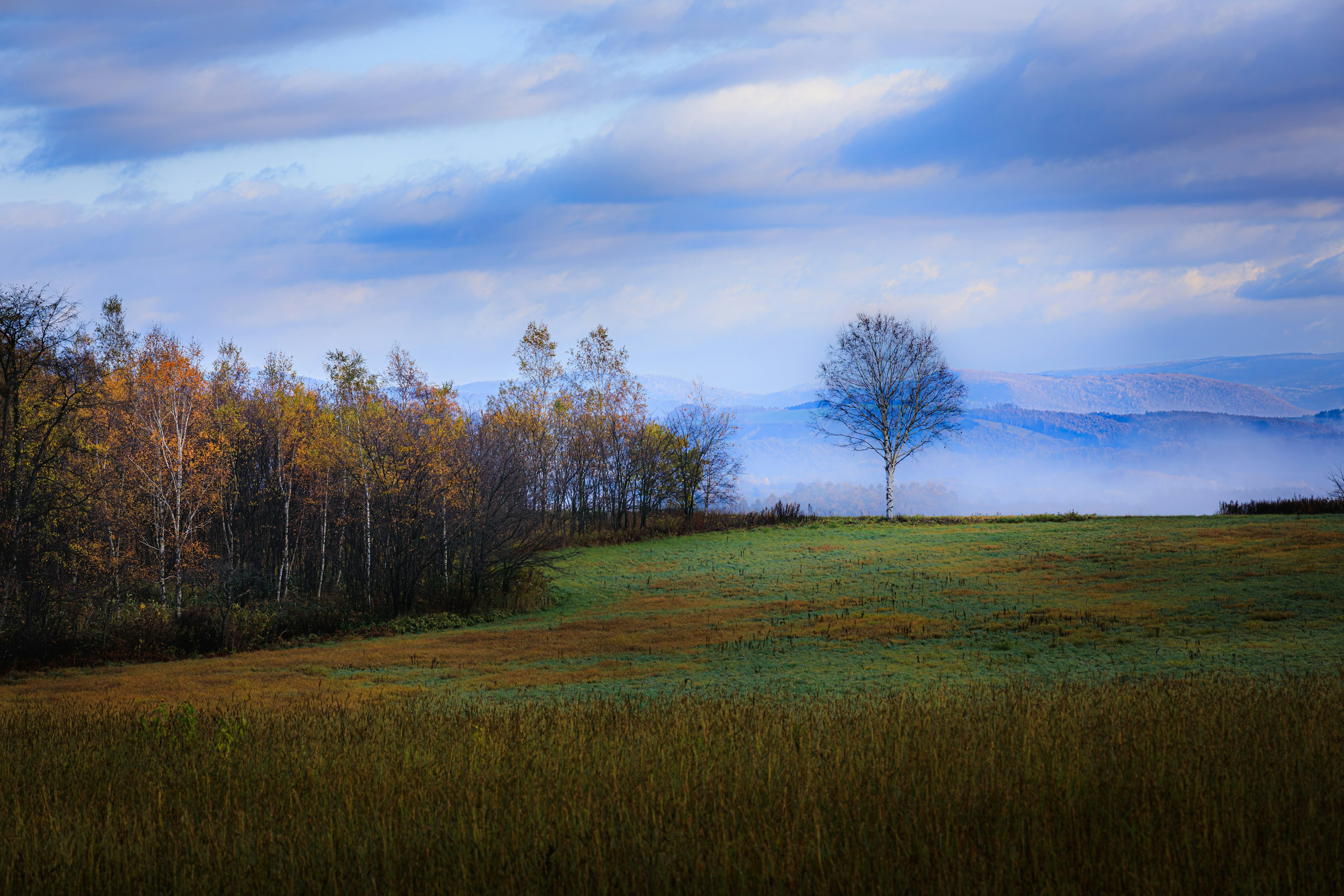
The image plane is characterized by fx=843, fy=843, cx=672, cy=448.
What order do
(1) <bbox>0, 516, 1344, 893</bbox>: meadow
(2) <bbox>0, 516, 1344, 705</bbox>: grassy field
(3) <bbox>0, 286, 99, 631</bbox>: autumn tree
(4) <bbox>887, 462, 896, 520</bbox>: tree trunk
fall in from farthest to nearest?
(4) <bbox>887, 462, 896, 520</bbox>: tree trunk → (3) <bbox>0, 286, 99, 631</bbox>: autumn tree → (2) <bbox>0, 516, 1344, 705</bbox>: grassy field → (1) <bbox>0, 516, 1344, 893</bbox>: meadow

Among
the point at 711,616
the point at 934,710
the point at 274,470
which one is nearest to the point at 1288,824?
the point at 934,710

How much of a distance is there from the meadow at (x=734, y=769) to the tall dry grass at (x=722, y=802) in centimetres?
3

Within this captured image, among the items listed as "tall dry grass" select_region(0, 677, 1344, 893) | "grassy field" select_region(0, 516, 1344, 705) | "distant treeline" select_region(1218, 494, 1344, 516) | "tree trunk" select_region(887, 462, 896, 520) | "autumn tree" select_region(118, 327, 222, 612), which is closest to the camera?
"tall dry grass" select_region(0, 677, 1344, 893)

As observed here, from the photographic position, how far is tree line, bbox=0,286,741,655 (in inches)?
853

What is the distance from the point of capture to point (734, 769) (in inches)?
270

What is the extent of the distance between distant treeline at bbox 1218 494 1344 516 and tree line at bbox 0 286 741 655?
1015 inches

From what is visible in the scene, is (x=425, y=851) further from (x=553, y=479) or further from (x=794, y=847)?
(x=553, y=479)

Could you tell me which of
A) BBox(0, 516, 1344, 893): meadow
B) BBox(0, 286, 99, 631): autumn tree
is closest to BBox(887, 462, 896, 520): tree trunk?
BBox(0, 516, 1344, 893): meadow

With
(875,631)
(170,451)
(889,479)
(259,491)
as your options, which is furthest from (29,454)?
(889,479)

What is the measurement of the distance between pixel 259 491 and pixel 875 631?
32.0 m

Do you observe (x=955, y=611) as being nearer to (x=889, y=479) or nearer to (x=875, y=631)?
(x=875, y=631)

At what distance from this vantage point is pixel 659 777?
6.69 meters

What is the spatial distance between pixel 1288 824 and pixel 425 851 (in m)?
5.22

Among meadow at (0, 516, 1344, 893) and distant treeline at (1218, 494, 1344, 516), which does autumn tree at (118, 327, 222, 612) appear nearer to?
meadow at (0, 516, 1344, 893)
